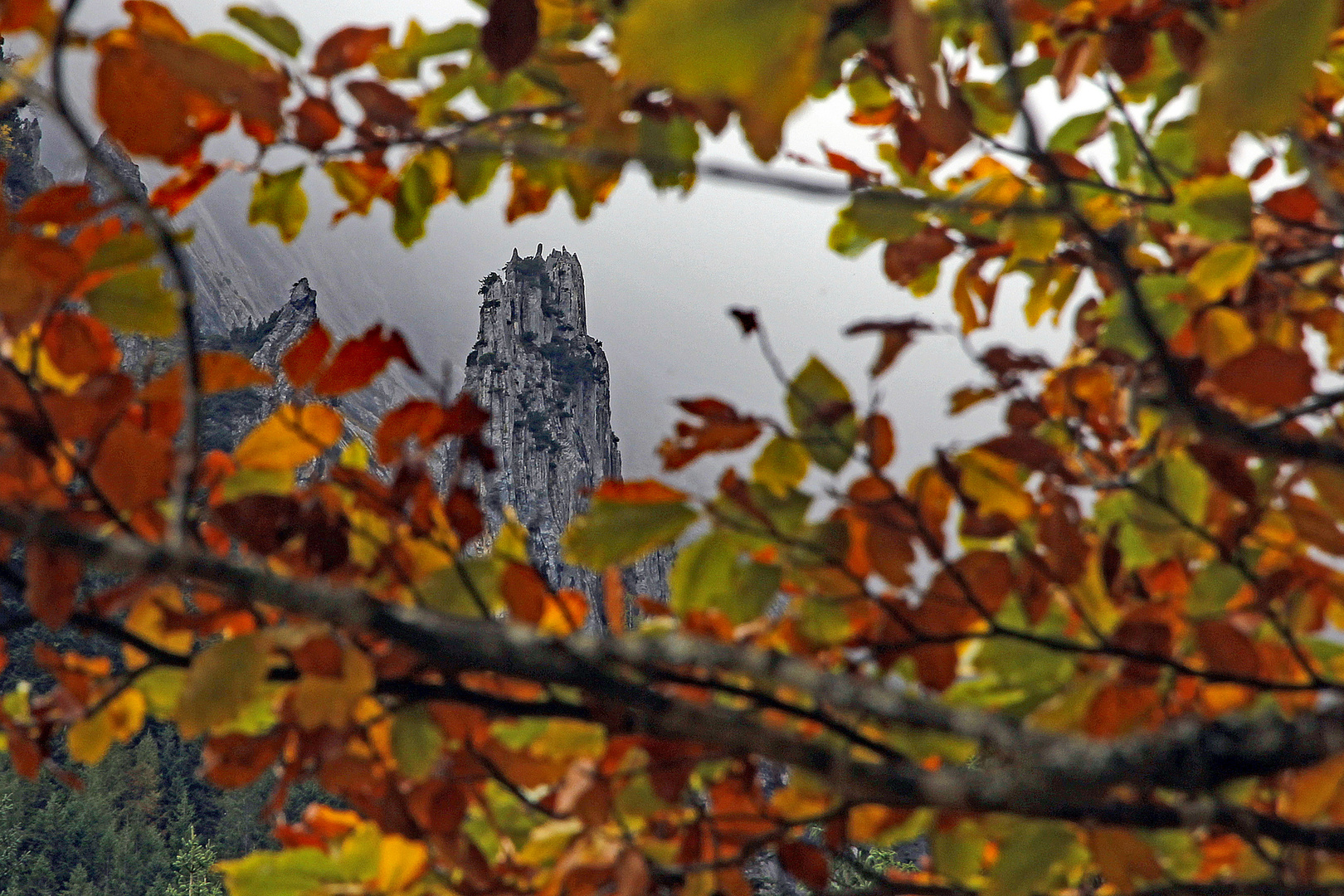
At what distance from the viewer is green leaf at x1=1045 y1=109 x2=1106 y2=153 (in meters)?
1.09

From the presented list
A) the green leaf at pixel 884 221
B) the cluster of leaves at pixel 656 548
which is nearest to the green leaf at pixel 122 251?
the cluster of leaves at pixel 656 548

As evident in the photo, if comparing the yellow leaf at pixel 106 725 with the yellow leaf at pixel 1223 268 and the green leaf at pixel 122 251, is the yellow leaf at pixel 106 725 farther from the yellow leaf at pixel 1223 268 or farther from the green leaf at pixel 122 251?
the yellow leaf at pixel 1223 268

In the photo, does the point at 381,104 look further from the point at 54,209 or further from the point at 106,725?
the point at 106,725

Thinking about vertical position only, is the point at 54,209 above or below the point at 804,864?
above

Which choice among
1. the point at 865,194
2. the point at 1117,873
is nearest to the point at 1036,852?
the point at 1117,873

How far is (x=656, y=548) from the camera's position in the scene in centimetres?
67

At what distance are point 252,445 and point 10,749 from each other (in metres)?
0.35

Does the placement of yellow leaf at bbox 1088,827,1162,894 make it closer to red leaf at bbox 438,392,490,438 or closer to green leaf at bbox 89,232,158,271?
red leaf at bbox 438,392,490,438

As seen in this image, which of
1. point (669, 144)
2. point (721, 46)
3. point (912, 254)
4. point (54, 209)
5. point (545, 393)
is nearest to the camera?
point (721, 46)

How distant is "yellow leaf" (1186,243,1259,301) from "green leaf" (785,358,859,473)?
36 cm

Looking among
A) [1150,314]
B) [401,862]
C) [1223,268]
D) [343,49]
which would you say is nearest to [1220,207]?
[1223,268]

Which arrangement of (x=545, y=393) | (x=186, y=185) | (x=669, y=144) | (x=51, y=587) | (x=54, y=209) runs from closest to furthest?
(x=51, y=587) < (x=54, y=209) < (x=669, y=144) < (x=186, y=185) < (x=545, y=393)

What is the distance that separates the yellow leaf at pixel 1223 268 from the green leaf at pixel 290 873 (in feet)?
2.94

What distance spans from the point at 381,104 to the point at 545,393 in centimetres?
3414
